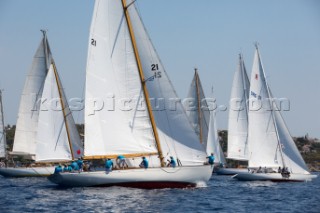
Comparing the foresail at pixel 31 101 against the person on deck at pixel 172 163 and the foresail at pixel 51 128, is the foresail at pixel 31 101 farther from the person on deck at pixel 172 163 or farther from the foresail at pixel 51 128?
the person on deck at pixel 172 163

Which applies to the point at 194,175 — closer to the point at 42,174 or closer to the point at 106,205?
the point at 106,205

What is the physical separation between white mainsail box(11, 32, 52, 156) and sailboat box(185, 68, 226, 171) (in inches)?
709

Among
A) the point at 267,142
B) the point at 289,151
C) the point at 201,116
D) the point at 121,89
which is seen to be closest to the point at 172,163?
the point at 121,89

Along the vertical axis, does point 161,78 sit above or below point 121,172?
above

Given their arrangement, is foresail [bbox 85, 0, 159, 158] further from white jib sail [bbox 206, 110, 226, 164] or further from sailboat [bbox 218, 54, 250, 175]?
white jib sail [bbox 206, 110, 226, 164]

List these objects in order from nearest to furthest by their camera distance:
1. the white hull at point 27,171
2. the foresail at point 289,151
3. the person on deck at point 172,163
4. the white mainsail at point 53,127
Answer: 1. the person on deck at point 172,163
2. the white mainsail at point 53,127
3. the foresail at point 289,151
4. the white hull at point 27,171

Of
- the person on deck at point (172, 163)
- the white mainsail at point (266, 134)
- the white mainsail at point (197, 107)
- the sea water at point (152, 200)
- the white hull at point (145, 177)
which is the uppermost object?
the white mainsail at point (197, 107)

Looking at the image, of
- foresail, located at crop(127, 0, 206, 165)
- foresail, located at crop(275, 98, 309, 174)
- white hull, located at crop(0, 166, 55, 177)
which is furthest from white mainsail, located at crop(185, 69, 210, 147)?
foresail, located at crop(127, 0, 206, 165)

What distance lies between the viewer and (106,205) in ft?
109

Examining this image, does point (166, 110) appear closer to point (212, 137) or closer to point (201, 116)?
point (201, 116)

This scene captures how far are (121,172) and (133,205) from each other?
24.6 ft

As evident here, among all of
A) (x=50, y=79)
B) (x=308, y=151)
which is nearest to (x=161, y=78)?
(x=50, y=79)

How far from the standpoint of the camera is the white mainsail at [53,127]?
56.7 meters

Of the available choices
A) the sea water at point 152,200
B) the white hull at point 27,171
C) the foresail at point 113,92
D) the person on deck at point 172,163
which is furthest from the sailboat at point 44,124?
the person on deck at point 172,163
